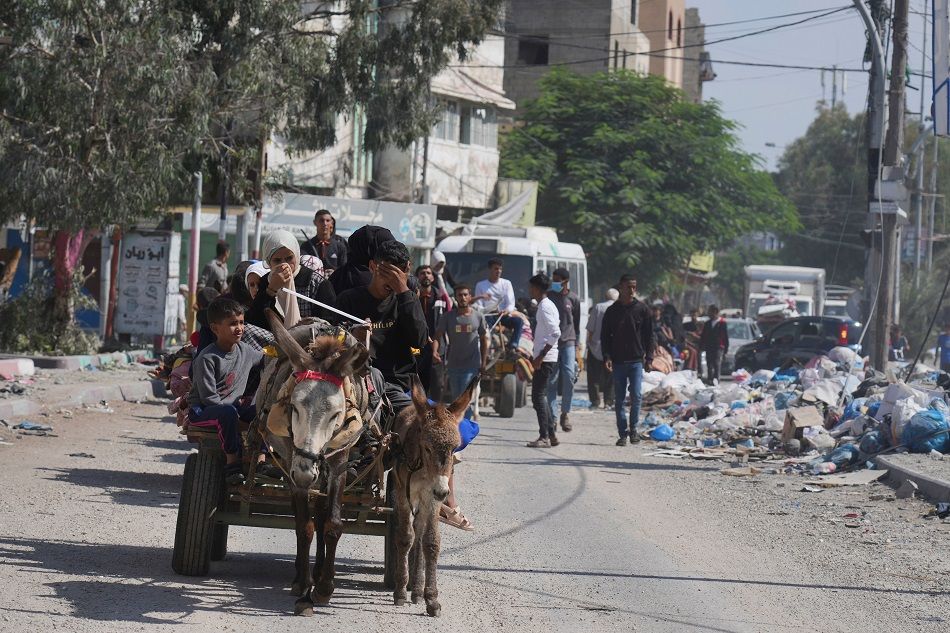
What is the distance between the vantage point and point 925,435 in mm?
14805

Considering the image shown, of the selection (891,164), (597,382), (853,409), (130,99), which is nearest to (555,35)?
(597,382)

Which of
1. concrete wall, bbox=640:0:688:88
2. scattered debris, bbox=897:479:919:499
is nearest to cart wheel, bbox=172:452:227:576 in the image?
scattered debris, bbox=897:479:919:499

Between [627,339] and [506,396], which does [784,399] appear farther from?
[627,339]

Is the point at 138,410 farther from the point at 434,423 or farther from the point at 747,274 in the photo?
the point at 747,274

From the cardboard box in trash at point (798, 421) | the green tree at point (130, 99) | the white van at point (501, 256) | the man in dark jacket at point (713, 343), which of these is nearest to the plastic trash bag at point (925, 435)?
the cardboard box in trash at point (798, 421)

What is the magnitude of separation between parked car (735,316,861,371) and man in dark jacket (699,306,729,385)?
279cm

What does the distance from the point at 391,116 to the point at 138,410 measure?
11895 millimetres

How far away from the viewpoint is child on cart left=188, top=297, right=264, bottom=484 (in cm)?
759

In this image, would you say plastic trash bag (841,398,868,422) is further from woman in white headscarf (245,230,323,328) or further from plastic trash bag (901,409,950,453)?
woman in white headscarf (245,230,323,328)

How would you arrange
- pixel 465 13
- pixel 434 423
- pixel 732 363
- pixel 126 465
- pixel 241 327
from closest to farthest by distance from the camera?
pixel 434 423, pixel 241 327, pixel 126 465, pixel 465 13, pixel 732 363

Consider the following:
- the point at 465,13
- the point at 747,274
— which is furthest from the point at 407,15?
the point at 747,274

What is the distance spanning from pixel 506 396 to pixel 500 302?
4.87 feet

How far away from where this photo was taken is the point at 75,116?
20672mm

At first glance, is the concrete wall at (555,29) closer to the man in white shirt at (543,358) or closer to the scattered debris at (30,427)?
the man in white shirt at (543,358)
